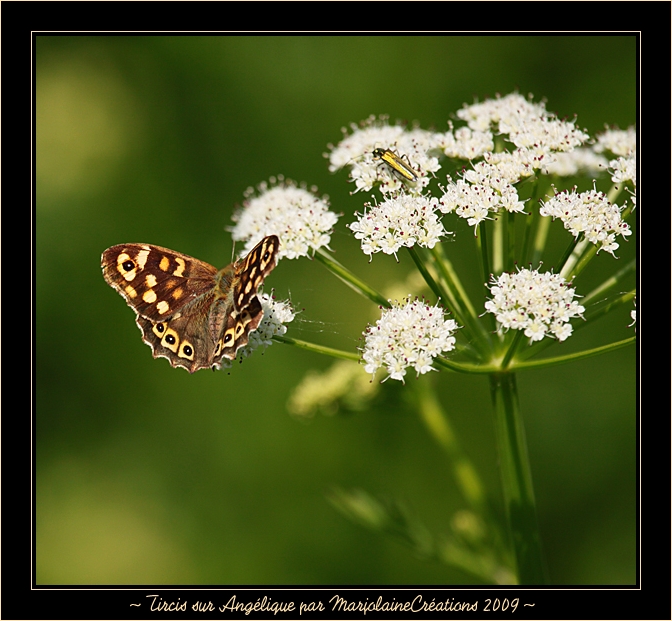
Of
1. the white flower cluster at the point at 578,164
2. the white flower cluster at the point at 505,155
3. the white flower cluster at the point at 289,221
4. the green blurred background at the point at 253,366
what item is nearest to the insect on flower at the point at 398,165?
the white flower cluster at the point at 505,155

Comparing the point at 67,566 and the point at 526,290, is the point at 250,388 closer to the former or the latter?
the point at 67,566

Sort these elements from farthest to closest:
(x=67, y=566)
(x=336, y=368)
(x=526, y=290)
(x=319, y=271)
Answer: (x=319, y=271), (x=67, y=566), (x=336, y=368), (x=526, y=290)

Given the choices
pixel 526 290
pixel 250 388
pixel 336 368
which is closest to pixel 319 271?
pixel 250 388

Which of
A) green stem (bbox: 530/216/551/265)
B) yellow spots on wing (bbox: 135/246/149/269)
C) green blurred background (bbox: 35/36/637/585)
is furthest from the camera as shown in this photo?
green blurred background (bbox: 35/36/637/585)

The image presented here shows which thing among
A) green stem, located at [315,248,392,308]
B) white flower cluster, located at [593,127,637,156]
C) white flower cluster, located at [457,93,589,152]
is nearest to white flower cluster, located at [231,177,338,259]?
green stem, located at [315,248,392,308]

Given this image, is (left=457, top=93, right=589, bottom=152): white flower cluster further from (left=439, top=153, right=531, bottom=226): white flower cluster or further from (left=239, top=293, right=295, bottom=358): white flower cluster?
(left=239, top=293, right=295, bottom=358): white flower cluster

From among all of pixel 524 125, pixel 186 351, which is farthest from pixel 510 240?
pixel 186 351

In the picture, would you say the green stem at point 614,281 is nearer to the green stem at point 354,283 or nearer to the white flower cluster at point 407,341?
the white flower cluster at point 407,341
